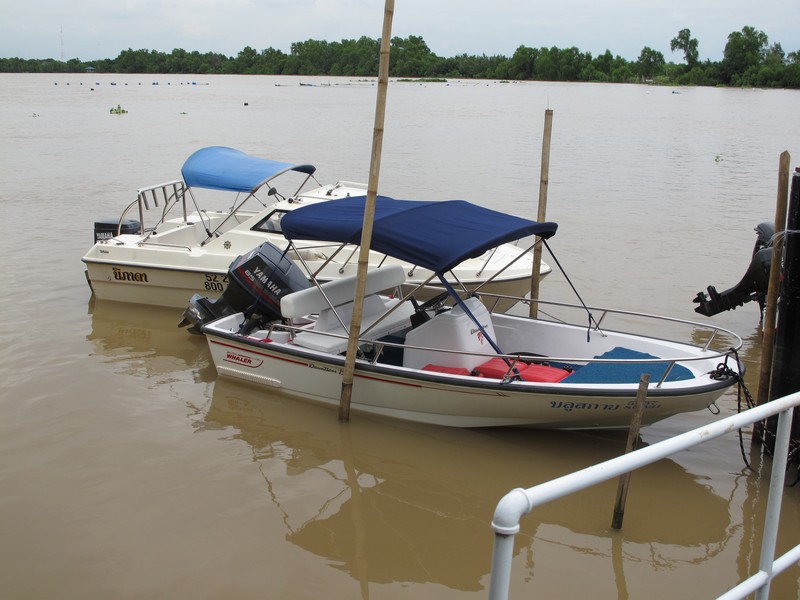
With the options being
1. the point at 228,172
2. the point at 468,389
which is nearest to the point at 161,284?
the point at 228,172

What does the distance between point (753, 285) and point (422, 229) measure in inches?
200

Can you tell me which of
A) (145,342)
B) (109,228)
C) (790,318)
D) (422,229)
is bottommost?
(145,342)

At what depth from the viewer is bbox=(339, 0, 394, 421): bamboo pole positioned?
7.77 metres

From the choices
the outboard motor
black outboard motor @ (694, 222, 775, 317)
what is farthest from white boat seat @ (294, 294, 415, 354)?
the outboard motor

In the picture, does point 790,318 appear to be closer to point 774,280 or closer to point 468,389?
point 774,280

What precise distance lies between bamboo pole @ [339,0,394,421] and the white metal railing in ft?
16.0

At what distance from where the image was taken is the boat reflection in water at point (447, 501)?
20.6ft

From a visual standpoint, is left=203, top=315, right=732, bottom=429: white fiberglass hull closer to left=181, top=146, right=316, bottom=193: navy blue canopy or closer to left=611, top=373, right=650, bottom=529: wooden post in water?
left=611, top=373, right=650, bottom=529: wooden post in water

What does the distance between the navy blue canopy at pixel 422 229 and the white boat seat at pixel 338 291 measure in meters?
0.70

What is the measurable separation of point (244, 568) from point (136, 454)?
8.14 feet

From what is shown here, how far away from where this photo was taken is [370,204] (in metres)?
7.99

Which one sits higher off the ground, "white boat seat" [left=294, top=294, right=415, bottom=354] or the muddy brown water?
"white boat seat" [left=294, top=294, right=415, bottom=354]

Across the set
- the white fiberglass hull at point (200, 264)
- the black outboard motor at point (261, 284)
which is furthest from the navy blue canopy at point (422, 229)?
the white fiberglass hull at point (200, 264)

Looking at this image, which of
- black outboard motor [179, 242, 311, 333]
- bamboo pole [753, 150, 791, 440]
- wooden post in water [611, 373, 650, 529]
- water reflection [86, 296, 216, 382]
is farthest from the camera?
water reflection [86, 296, 216, 382]
